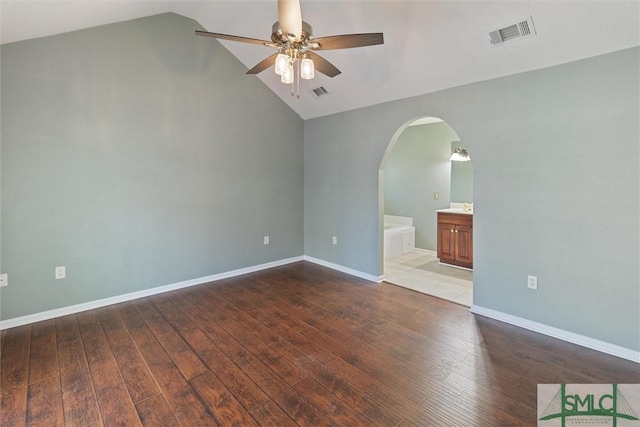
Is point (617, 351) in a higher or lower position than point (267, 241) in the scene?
lower

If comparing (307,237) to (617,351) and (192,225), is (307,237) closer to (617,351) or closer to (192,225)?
(192,225)

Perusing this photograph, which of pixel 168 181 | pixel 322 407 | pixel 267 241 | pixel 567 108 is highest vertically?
pixel 567 108

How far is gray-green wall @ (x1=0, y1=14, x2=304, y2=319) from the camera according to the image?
285 cm

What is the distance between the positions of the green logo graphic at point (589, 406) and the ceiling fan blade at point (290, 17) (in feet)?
9.06

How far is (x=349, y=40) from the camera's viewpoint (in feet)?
6.66

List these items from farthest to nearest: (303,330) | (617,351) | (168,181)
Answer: (168,181), (303,330), (617,351)

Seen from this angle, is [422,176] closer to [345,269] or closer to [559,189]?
[345,269]

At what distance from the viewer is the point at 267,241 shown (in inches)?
188

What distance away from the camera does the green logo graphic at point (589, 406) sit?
1.75m

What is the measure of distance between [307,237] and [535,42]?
390cm

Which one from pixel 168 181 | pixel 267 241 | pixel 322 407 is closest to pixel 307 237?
pixel 267 241

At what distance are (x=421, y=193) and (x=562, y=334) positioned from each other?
3725 mm

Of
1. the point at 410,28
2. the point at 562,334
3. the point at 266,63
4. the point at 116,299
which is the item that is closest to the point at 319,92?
the point at 410,28

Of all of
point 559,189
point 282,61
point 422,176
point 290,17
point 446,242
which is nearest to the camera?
point 290,17
